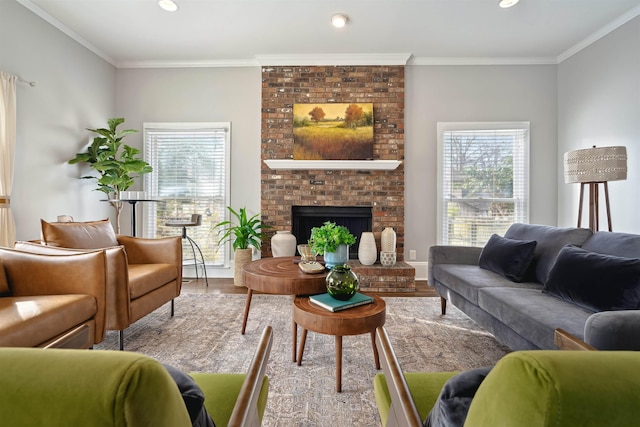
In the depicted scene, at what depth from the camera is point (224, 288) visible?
3766 mm

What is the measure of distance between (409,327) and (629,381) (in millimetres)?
2306

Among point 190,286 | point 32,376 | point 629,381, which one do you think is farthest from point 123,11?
point 629,381

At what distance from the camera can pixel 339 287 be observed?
1.77 metres

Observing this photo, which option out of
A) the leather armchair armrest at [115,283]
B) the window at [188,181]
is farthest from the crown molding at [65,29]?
the leather armchair armrest at [115,283]

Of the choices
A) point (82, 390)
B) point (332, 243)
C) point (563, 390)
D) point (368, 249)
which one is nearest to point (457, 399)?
point (563, 390)

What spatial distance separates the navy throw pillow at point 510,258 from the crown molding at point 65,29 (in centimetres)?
484

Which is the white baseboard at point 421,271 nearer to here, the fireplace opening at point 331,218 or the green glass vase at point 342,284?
the fireplace opening at point 331,218

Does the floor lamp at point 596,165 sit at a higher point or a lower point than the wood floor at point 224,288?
higher

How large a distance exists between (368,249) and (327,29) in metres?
2.58

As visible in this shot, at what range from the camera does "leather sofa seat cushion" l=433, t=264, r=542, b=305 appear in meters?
2.22

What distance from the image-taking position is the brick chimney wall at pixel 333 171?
412 cm

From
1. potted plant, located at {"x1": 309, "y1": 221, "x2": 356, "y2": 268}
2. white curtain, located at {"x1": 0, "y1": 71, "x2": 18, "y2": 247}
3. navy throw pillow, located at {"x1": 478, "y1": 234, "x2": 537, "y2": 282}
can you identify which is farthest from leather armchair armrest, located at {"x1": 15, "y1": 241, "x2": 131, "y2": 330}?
navy throw pillow, located at {"x1": 478, "y1": 234, "x2": 537, "y2": 282}

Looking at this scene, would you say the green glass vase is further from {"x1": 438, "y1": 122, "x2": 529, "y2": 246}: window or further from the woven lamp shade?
{"x1": 438, "y1": 122, "x2": 529, "y2": 246}: window

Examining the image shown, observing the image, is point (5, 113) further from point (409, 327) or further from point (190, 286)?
point (409, 327)
